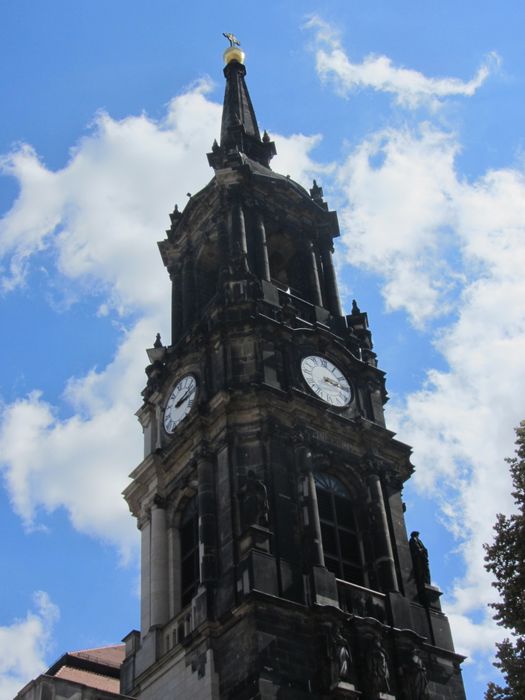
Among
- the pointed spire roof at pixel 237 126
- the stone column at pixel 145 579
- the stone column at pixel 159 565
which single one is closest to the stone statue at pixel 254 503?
the stone column at pixel 159 565

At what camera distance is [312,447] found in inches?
1368

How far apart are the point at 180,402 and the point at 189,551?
5.19m

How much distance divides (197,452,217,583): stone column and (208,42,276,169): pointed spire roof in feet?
44.4

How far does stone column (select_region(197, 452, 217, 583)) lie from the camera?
104 feet

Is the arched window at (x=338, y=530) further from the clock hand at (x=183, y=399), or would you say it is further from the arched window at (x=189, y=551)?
the clock hand at (x=183, y=399)

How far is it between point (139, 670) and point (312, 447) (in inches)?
304

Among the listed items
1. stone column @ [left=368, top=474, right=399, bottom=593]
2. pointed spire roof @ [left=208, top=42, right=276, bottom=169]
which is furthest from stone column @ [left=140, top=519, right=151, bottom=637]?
pointed spire roof @ [left=208, top=42, right=276, bottom=169]

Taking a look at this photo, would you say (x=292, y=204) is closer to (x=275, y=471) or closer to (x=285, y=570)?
(x=275, y=471)

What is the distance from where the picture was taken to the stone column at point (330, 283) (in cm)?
4144

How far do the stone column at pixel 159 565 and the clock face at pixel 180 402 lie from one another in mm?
2803

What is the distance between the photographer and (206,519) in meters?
32.8

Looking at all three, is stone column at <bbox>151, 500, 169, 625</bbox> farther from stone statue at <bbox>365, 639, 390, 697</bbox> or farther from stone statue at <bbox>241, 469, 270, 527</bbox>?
stone statue at <bbox>365, 639, 390, 697</bbox>

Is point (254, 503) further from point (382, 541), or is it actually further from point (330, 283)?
point (330, 283)

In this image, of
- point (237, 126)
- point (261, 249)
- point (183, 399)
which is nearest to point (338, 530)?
point (183, 399)
